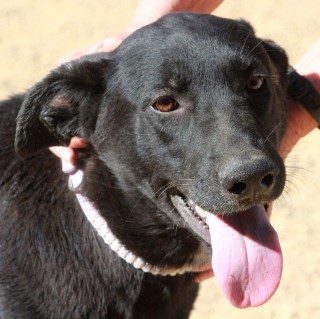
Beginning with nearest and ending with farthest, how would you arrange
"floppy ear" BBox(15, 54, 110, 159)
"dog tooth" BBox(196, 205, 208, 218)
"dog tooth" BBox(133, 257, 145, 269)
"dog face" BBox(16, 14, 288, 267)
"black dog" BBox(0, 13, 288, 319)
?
1. "dog face" BBox(16, 14, 288, 267)
2. "black dog" BBox(0, 13, 288, 319)
3. "dog tooth" BBox(196, 205, 208, 218)
4. "floppy ear" BBox(15, 54, 110, 159)
5. "dog tooth" BBox(133, 257, 145, 269)

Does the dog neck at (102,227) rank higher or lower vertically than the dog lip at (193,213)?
lower

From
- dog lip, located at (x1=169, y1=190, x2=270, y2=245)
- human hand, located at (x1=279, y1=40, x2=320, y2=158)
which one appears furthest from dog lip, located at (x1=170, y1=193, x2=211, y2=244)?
human hand, located at (x1=279, y1=40, x2=320, y2=158)

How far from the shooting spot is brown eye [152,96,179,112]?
9.15 ft

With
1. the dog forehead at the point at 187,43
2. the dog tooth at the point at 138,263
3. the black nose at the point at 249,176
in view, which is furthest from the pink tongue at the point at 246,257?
the dog forehead at the point at 187,43

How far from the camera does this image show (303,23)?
23.0 ft

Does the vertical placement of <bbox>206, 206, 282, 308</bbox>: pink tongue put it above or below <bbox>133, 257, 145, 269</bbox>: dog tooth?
above

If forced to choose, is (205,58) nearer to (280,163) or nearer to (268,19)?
(280,163)

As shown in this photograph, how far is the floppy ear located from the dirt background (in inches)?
77.7

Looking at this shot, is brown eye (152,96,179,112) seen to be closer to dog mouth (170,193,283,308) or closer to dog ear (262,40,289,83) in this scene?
dog mouth (170,193,283,308)

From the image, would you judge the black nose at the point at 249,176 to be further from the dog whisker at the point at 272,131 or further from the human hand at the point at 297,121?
the human hand at the point at 297,121

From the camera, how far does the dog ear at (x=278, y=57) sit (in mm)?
3191

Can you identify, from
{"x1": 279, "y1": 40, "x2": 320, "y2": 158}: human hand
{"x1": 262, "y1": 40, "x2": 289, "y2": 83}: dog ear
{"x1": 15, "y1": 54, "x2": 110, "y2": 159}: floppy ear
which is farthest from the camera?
{"x1": 279, "y1": 40, "x2": 320, "y2": 158}: human hand

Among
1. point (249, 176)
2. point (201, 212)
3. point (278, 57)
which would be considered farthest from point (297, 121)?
point (249, 176)

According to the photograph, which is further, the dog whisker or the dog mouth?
the dog mouth
